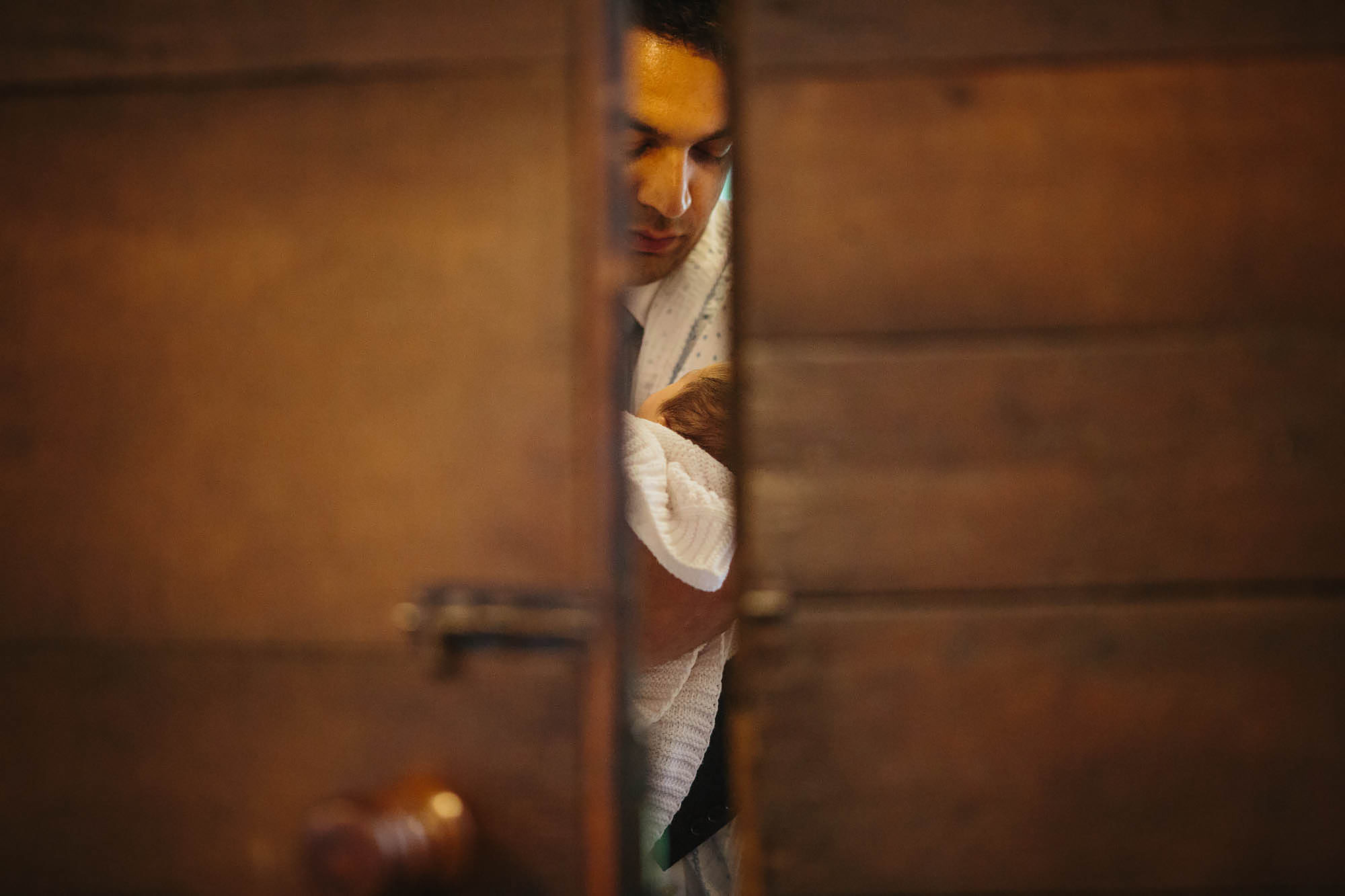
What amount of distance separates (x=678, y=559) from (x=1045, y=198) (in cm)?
50

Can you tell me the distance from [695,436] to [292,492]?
0.54 metres

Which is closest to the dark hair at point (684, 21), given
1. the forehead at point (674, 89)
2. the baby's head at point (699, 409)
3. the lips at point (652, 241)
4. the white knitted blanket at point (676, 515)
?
the forehead at point (674, 89)

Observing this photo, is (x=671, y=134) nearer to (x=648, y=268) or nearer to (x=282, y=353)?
(x=648, y=268)

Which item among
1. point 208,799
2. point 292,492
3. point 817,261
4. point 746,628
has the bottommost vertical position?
point 208,799

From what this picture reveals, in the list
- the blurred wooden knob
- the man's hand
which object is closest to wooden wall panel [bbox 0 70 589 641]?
the blurred wooden knob

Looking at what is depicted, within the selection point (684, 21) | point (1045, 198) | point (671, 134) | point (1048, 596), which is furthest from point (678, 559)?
point (684, 21)

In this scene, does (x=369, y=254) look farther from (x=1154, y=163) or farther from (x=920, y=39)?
(x=1154, y=163)

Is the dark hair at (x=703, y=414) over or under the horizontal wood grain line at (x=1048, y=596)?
over

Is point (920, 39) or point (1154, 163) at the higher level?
point (920, 39)

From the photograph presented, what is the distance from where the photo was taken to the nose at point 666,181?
1056mm

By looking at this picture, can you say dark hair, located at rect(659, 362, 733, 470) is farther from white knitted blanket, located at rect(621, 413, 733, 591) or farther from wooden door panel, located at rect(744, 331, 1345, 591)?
wooden door panel, located at rect(744, 331, 1345, 591)

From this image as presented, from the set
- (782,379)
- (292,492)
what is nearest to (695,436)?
(782,379)

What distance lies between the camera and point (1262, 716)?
601mm

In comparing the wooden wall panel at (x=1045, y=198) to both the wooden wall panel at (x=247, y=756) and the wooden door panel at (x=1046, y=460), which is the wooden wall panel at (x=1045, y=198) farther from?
the wooden wall panel at (x=247, y=756)
